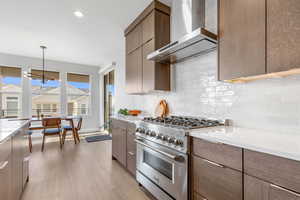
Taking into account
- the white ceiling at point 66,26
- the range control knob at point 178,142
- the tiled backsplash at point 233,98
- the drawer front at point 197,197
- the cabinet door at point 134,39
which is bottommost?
the drawer front at point 197,197

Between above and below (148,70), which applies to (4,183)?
below

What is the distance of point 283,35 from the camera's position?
100cm

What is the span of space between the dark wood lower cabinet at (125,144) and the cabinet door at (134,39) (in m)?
1.45

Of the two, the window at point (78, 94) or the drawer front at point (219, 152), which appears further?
the window at point (78, 94)

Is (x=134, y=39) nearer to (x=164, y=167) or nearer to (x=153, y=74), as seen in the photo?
(x=153, y=74)

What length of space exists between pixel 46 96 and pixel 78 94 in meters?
1.06

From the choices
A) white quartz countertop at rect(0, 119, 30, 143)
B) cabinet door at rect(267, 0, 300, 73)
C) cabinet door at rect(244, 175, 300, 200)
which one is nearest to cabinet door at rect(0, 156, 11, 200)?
white quartz countertop at rect(0, 119, 30, 143)

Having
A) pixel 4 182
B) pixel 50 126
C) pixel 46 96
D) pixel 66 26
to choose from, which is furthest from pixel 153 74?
pixel 46 96

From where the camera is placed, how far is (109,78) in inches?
224

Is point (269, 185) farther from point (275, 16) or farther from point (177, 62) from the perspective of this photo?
point (177, 62)

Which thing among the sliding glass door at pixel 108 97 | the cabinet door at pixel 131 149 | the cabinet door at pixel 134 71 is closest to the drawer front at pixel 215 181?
the cabinet door at pixel 131 149

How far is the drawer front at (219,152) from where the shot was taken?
980 millimetres

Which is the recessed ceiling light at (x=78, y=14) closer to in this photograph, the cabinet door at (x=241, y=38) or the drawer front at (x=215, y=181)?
the cabinet door at (x=241, y=38)

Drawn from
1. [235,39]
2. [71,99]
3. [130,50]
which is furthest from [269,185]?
[71,99]
